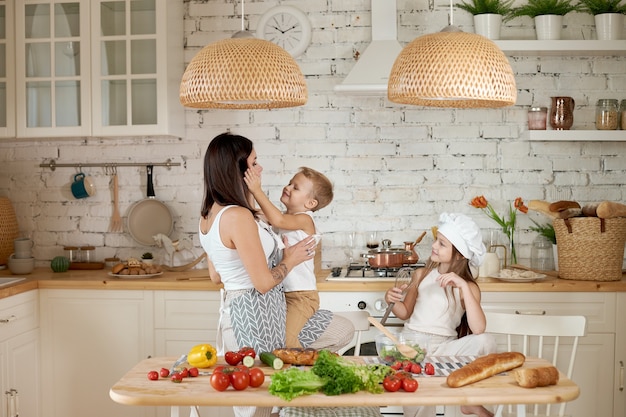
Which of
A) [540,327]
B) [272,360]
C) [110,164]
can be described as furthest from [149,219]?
[540,327]

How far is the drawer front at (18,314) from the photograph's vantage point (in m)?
3.96

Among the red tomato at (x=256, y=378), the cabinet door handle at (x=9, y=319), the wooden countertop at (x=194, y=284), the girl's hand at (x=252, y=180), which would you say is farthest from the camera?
the wooden countertop at (x=194, y=284)

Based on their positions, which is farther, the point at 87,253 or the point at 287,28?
the point at 87,253

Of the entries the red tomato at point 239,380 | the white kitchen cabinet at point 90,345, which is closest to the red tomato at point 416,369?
the red tomato at point 239,380

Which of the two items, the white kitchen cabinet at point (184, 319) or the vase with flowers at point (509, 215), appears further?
the vase with flowers at point (509, 215)

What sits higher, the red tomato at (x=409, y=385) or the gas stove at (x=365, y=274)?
the gas stove at (x=365, y=274)

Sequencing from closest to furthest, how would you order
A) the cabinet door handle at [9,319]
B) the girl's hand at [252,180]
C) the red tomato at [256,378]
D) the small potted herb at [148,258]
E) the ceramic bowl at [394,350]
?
the red tomato at [256,378] → the ceramic bowl at [394,350] → the girl's hand at [252,180] → the cabinet door handle at [9,319] → the small potted herb at [148,258]

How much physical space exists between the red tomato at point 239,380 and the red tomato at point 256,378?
0.05 feet

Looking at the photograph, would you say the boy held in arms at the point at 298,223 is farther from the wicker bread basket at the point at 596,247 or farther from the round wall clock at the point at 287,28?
the wicker bread basket at the point at 596,247

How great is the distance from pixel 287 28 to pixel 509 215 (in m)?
1.67

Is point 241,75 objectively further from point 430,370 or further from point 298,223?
point 430,370

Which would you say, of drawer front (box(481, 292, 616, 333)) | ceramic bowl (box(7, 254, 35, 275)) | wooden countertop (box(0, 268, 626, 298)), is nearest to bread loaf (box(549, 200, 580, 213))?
wooden countertop (box(0, 268, 626, 298))

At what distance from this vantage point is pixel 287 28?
4.69 metres

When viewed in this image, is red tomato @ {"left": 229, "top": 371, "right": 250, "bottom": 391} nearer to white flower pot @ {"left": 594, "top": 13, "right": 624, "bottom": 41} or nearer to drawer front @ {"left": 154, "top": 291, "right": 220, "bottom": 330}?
drawer front @ {"left": 154, "top": 291, "right": 220, "bottom": 330}
